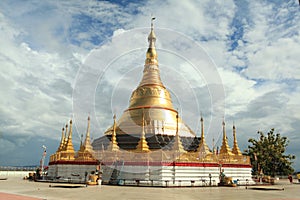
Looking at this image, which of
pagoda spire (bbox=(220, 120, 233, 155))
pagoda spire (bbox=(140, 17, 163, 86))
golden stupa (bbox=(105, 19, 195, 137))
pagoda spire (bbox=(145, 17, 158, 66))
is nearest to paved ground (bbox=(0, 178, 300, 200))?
pagoda spire (bbox=(220, 120, 233, 155))

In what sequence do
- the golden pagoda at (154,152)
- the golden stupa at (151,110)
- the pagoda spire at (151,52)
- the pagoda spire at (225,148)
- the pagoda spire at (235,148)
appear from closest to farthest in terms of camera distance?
the golden pagoda at (154,152), the pagoda spire at (225,148), the pagoda spire at (235,148), the golden stupa at (151,110), the pagoda spire at (151,52)

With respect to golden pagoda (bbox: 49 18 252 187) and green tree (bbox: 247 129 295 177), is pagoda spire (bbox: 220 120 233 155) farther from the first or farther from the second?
green tree (bbox: 247 129 295 177)

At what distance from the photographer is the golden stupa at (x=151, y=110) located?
4606 centimetres

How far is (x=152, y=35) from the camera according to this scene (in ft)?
208

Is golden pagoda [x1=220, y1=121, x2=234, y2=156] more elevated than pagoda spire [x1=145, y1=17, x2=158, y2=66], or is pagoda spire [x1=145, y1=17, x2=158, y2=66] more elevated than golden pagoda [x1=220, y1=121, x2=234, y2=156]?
pagoda spire [x1=145, y1=17, x2=158, y2=66]

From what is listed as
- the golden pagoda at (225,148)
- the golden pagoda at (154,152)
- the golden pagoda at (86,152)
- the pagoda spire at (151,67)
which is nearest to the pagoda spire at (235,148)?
the golden pagoda at (154,152)

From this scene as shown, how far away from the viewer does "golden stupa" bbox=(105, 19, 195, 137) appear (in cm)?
4606

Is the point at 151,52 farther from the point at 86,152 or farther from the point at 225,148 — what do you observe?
the point at 86,152

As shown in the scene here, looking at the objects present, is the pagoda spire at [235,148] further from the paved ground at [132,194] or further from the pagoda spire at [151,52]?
the pagoda spire at [151,52]

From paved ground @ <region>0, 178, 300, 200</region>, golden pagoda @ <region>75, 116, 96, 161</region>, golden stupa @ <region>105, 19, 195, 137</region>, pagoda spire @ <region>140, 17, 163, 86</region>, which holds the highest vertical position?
pagoda spire @ <region>140, 17, 163, 86</region>

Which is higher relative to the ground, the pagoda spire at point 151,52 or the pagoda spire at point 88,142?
the pagoda spire at point 151,52

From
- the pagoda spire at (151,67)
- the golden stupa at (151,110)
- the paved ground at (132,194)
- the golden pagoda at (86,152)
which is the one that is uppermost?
the pagoda spire at (151,67)

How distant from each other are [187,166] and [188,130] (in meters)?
17.6

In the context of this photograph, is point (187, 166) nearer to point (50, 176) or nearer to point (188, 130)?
point (188, 130)
